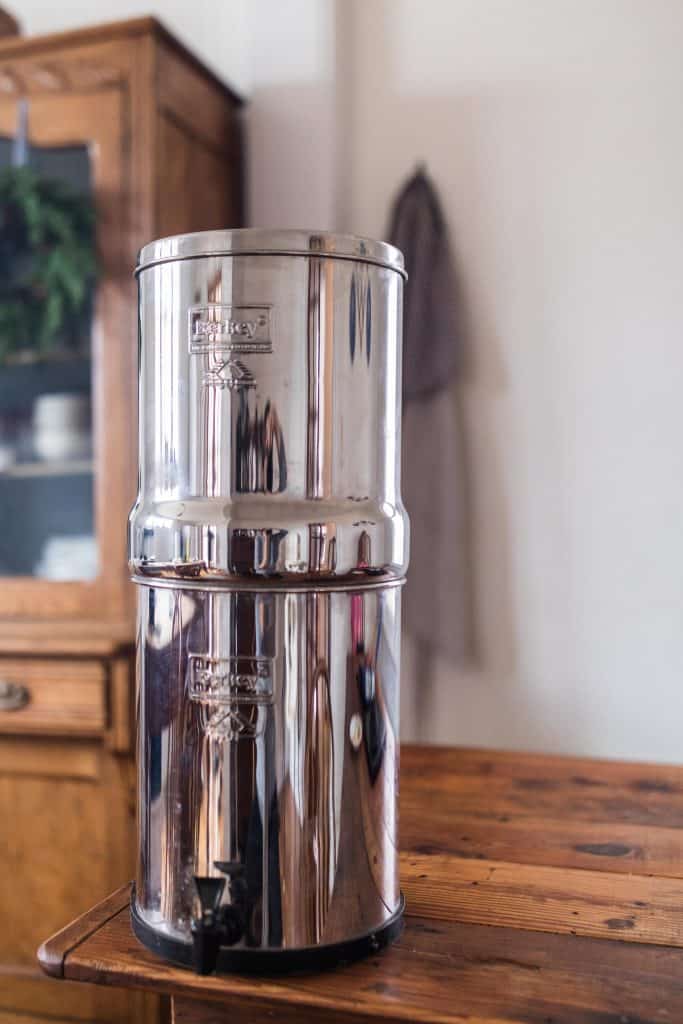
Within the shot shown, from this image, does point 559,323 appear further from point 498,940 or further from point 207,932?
point 207,932

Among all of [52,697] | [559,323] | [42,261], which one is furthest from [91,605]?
[559,323]

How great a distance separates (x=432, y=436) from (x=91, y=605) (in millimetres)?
846

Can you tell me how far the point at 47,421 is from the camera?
216 cm

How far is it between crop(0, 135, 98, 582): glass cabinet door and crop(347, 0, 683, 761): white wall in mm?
728

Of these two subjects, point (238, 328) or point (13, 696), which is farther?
point (13, 696)

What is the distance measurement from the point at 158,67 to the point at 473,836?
5.37ft

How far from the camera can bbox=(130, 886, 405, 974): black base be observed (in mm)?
686

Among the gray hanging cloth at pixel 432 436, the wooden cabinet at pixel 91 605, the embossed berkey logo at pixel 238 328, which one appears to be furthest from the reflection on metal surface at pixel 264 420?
the gray hanging cloth at pixel 432 436

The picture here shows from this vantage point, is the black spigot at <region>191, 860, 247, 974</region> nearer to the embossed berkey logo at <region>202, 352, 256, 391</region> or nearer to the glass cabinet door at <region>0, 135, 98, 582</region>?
the embossed berkey logo at <region>202, 352, 256, 391</region>

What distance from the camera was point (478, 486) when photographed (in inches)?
91.2

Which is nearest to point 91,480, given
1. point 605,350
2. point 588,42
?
point 605,350

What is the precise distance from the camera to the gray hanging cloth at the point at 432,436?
88.5 inches

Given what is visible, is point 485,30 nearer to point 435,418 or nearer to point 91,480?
point 435,418

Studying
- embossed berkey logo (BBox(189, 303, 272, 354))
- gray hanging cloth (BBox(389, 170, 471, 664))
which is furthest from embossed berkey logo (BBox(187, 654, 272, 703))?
gray hanging cloth (BBox(389, 170, 471, 664))
